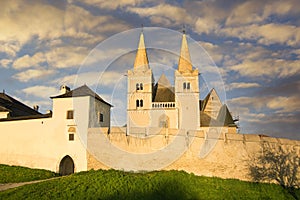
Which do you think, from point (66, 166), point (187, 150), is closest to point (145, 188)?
point (187, 150)

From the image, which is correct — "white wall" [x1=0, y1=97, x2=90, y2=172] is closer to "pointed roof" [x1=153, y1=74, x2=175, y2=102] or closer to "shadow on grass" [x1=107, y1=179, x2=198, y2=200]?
"shadow on grass" [x1=107, y1=179, x2=198, y2=200]

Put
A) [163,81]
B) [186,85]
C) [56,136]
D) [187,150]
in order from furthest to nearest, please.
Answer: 1. [163,81]
2. [186,85]
3. [56,136]
4. [187,150]

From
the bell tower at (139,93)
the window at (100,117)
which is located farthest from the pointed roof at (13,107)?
the bell tower at (139,93)

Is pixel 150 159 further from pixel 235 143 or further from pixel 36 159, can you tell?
pixel 36 159

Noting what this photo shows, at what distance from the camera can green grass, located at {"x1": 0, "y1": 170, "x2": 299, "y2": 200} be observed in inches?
648

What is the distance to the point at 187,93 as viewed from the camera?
36.2m

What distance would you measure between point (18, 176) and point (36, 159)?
2447 millimetres

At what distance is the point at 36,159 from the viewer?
2466cm

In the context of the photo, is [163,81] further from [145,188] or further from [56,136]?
[145,188]

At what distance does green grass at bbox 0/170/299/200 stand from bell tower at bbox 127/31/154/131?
48.4ft

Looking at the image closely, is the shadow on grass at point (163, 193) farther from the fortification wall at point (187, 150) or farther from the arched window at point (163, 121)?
the arched window at point (163, 121)

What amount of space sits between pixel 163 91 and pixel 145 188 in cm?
2130

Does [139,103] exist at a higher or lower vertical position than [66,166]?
higher

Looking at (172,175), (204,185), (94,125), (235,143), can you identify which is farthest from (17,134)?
(235,143)
